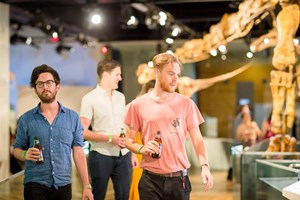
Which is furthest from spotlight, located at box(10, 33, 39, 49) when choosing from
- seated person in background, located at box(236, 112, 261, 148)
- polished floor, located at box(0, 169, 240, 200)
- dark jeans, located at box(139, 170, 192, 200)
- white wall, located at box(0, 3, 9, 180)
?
dark jeans, located at box(139, 170, 192, 200)

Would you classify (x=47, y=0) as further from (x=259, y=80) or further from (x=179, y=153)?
(x=179, y=153)

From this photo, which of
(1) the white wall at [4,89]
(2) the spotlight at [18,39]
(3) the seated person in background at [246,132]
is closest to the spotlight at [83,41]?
(2) the spotlight at [18,39]

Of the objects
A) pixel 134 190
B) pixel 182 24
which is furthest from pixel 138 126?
pixel 182 24

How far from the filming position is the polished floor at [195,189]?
532 centimetres

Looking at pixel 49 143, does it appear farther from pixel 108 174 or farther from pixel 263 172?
pixel 263 172

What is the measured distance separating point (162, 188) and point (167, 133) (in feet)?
1.05

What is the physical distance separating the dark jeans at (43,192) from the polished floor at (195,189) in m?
1.04

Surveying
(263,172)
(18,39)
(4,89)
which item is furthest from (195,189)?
(18,39)

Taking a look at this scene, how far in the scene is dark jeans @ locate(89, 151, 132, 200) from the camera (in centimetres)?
525

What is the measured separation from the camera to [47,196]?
4023mm

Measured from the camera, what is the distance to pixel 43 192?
157 inches

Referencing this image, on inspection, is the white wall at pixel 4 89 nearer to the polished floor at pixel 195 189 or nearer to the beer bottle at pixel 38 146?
the polished floor at pixel 195 189

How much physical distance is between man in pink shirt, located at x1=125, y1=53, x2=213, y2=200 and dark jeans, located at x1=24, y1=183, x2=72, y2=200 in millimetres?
466

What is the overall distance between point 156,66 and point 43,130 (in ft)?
2.53
